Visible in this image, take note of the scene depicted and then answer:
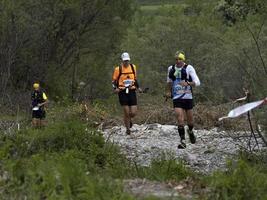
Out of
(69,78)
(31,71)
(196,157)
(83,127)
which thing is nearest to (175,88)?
(196,157)

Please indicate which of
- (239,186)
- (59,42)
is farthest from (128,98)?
(59,42)

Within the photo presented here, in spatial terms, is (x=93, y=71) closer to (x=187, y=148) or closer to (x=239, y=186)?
(x=187, y=148)

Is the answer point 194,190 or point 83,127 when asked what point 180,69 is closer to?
point 83,127

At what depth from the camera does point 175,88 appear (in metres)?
12.8

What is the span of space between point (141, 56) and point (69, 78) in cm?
1066

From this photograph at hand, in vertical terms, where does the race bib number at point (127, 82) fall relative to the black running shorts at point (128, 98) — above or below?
above

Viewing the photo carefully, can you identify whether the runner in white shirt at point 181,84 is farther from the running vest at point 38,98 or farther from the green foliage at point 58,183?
the running vest at point 38,98

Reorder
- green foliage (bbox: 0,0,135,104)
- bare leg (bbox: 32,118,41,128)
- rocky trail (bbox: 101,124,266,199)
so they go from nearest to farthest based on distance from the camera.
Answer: rocky trail (bbox: 101,124,266,199) < bare leg (bbox: 32,118,41,128) < green foliage (bbox: 0,0,135,104)

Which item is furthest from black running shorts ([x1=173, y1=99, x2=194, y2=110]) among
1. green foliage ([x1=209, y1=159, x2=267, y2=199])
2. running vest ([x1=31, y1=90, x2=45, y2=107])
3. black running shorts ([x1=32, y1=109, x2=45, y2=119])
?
running vest ([x1=31, y1=90, x2=45, y2=107])

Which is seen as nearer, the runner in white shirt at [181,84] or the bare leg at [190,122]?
the runner in white shirt at [181,84]

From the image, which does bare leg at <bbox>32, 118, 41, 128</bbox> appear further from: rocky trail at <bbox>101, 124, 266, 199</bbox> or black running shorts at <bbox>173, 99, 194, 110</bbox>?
black running shorts at <bbox>173, 99, 194, 110</bbox>

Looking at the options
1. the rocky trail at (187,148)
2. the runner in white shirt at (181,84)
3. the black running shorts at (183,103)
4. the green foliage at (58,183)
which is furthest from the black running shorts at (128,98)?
the green foliage at (58,183)

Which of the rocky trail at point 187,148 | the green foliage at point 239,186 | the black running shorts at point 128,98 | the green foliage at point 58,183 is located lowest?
the rocky trail at point 187,148

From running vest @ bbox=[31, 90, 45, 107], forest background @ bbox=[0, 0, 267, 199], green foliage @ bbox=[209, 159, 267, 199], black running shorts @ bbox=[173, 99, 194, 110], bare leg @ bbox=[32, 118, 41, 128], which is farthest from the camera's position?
running vest @ bbox=[31, 90, 45, 107]
